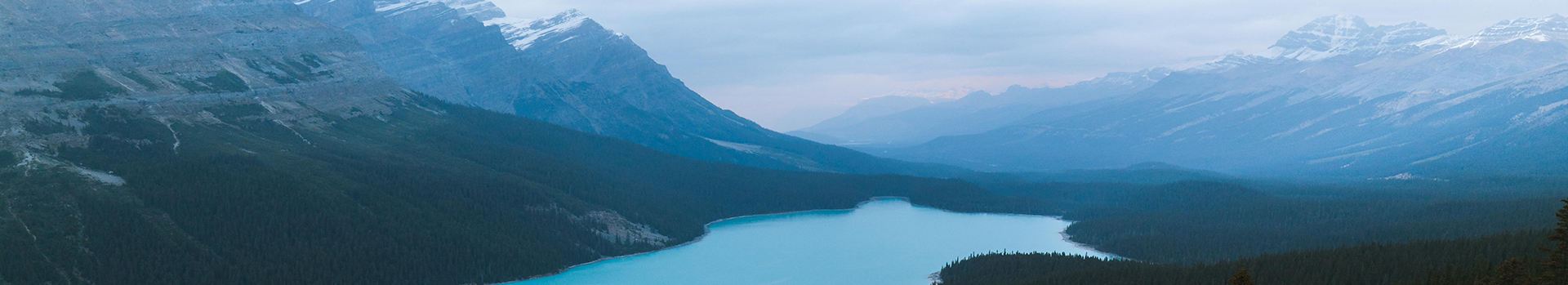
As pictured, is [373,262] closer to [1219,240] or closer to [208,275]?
[208,275]

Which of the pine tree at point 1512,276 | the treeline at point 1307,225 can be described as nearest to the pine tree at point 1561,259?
the pine tree at point 1512,276

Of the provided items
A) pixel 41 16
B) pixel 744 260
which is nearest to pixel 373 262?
pixel 744 260

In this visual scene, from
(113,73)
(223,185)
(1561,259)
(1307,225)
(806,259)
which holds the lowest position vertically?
A: (806,259)

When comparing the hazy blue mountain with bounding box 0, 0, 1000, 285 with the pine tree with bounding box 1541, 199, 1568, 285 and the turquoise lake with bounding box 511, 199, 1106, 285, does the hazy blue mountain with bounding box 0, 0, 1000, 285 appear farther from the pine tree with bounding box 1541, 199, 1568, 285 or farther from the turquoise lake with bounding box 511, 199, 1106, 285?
the pine tree with bounding box 1541, 199, 1568, 285

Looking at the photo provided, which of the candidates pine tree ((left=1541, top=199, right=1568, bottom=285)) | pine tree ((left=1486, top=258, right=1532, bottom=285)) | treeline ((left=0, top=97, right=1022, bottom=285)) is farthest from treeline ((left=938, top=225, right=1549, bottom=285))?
treeline ((left=0, top=97, right=1022, bottom=285))

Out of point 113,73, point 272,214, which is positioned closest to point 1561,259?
point 272,214

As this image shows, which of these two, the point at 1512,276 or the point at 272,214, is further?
the point at 272,214

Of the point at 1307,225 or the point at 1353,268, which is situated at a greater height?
the point at 1353,268

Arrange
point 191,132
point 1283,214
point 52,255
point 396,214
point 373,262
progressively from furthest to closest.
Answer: point 1283,214
point 191,132
point 396,214
point 373,262
point 52,255

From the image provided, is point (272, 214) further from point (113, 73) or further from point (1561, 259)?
point (1561, 259)
